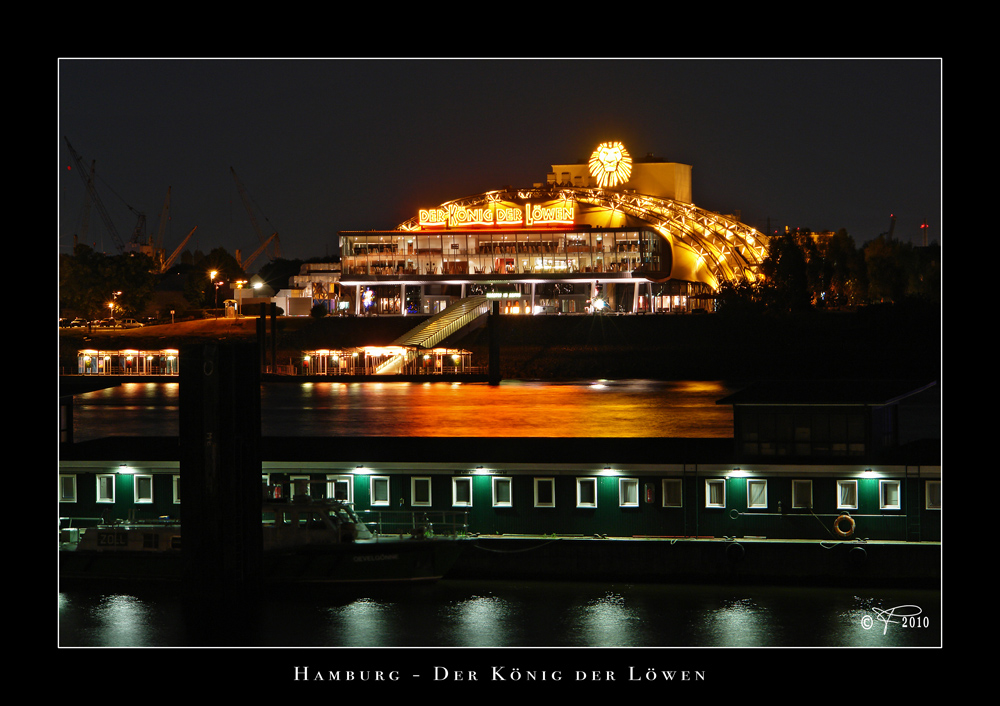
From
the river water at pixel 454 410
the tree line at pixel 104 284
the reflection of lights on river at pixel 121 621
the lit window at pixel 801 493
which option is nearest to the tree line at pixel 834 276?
the river water at pixel 454 410

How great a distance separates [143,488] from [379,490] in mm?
6616

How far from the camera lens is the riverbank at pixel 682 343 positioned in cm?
11375

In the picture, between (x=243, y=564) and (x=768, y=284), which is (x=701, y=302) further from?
(x=243, y=564)

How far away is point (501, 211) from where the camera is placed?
14712 cm

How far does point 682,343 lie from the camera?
119062 millimetres

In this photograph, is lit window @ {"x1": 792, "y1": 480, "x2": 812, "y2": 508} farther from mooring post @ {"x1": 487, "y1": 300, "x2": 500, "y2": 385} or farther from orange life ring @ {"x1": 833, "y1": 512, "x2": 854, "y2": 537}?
mooring post @ {"x1": 487, "y1": 300, "x2": 500, "y2": 385}

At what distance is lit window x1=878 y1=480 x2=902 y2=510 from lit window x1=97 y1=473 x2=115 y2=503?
2085 cm

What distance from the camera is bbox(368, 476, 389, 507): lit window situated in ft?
111

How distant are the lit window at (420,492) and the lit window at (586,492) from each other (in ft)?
13.3

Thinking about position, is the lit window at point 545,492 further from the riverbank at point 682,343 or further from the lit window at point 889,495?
the riverbank at point 682,343

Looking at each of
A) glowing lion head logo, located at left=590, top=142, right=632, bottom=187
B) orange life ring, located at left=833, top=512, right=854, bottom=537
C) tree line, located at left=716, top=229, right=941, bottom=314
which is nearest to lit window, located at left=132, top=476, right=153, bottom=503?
orange life ring, located at left=833, top=512, right=854, bottom=537
